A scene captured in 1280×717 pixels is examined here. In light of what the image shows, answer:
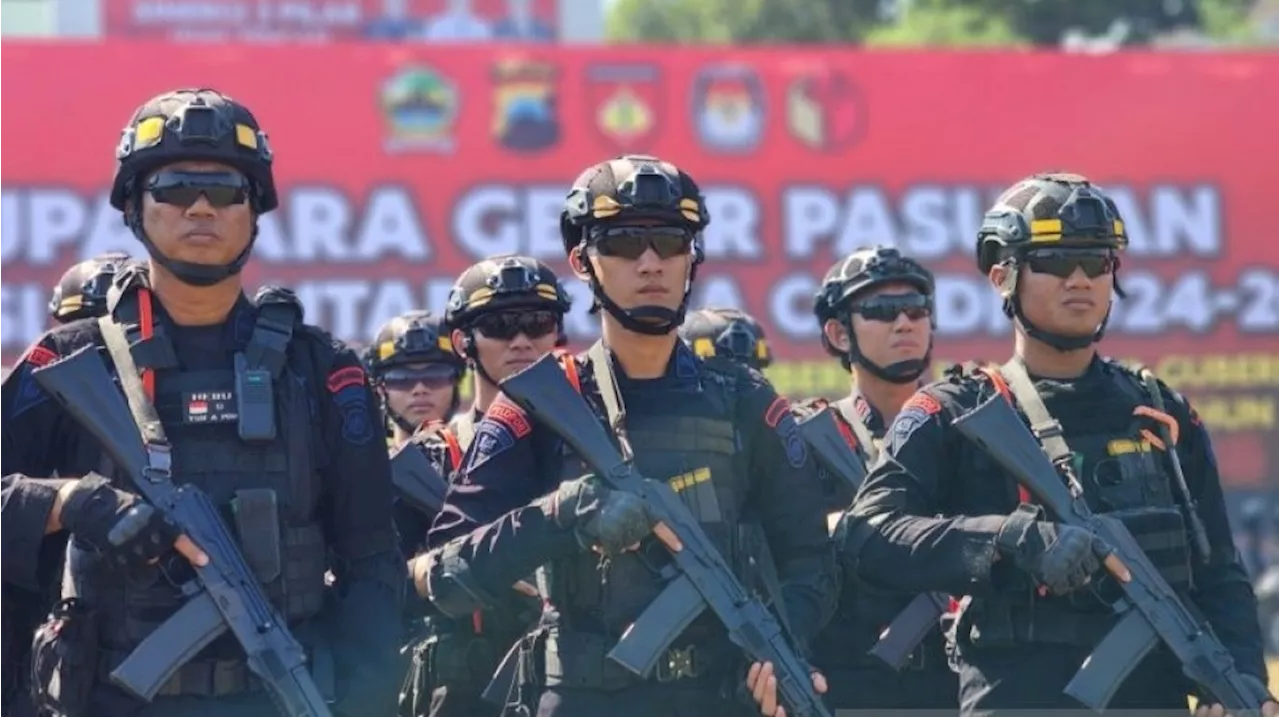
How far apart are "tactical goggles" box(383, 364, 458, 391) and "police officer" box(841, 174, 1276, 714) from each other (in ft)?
11.1

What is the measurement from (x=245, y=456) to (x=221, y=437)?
76 millimetres


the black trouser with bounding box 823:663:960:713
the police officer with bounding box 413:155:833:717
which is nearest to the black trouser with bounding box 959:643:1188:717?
the police officer with bounding box 413:155:833:717

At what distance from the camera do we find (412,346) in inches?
403

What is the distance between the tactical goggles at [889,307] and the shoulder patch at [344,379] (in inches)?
140

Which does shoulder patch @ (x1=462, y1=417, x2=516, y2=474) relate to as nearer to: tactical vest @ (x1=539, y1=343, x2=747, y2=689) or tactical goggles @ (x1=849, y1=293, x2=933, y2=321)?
tactical vest @ (x1=539, y1=343, x2=747, y2=689)

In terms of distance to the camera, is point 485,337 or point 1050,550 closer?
point 1050,550

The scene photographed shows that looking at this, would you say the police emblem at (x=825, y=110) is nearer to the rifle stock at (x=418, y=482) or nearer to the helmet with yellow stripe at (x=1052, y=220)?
the rifle stock at (x=418, y=482)

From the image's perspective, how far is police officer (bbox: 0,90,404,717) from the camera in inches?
242

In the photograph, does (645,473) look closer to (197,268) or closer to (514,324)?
(197,268)

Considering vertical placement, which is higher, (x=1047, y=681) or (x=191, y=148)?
(x=191, y=148)

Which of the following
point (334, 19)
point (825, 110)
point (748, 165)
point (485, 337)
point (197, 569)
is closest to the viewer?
point (197, 569)

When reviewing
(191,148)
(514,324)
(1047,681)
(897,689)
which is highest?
(191,148)

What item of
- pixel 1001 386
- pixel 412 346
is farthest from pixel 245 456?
pixel 412 346

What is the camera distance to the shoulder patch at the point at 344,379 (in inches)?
251
